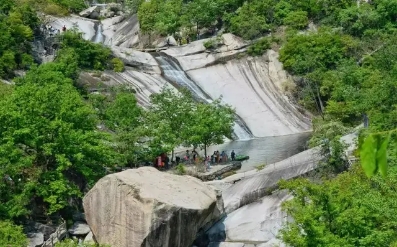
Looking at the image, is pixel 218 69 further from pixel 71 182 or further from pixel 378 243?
pixel 378 243

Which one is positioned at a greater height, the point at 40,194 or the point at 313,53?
the point at 313,53

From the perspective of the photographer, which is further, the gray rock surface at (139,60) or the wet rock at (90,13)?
the wet rock at (90,13)

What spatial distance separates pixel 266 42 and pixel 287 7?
6.18 m

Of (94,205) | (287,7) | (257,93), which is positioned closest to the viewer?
(94,205)

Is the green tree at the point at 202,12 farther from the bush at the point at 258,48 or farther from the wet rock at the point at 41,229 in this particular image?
the wet rock at the point at 41,229

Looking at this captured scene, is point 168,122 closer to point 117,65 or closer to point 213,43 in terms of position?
point 117,65

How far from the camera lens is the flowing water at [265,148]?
3125 centimetres

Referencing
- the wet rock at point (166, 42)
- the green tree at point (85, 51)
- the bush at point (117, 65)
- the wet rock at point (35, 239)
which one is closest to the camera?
the wet rock at point (35, 239)

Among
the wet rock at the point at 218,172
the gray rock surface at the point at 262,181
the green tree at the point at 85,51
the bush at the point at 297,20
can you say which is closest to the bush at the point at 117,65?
the green tree at the point at 85,51

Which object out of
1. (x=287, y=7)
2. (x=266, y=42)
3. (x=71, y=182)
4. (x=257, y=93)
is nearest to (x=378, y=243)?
(x=71, y=182)

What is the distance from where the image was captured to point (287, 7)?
52562 mm

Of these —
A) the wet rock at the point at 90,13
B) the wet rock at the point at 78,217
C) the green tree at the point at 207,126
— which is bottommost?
the wet rock at the point at 78,217

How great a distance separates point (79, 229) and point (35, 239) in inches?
77.4

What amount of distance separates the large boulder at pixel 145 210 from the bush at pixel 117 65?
24.8 m
